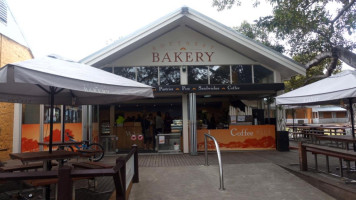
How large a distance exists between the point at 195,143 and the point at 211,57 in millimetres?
3531

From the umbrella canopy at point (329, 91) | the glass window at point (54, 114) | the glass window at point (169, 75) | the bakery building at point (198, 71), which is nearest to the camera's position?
the umbrella canopy at point (329, 91)

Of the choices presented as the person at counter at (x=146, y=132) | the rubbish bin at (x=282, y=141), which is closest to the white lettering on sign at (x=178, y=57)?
the person at counter at (x=146, y=132)

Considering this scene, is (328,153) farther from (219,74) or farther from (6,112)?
(6,112)

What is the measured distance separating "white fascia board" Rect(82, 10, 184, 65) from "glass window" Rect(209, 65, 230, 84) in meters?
2.54

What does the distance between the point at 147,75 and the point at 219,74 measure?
2891 millimetres

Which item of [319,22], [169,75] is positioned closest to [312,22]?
[319,22]

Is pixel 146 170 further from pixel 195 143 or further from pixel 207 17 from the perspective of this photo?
pixel 207 17

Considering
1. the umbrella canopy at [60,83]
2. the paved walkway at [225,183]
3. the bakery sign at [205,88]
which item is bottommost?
the paved walkway at [225,183]

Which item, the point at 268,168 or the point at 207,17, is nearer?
the point at 268,168

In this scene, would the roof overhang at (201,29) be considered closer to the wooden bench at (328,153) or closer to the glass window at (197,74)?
the glass window at (197,74)

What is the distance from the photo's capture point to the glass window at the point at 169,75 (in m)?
10.7

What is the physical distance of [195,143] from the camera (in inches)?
400

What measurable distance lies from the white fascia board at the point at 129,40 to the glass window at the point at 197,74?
2031mm

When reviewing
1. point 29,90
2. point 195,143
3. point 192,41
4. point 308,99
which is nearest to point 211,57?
point 192,41
